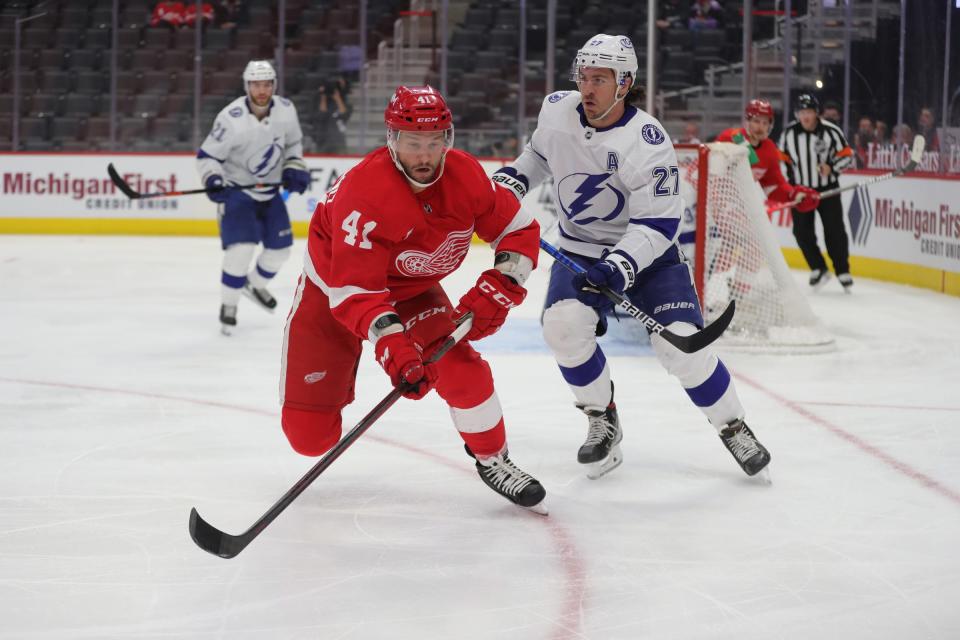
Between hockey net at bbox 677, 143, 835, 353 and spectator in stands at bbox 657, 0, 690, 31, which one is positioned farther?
spectator in stands at bbox 657, 0, 690, 31

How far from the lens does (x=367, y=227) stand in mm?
2424

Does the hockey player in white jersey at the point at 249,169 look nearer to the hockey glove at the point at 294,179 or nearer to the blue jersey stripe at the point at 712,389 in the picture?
the hockey glove at the point at 294,179

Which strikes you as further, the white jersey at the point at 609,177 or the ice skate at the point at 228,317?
the ice skate at the point at 228,317

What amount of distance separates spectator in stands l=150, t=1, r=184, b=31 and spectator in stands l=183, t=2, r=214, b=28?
5cm

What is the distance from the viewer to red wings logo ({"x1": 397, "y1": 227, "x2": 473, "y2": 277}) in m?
2.62

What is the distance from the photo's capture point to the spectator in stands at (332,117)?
10.4 meters

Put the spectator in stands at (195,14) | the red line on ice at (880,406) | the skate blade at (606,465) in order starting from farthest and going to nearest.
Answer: the spectator in stands at (195,14) → the red line on ice at (880,406) → the skate blade at (606,465)

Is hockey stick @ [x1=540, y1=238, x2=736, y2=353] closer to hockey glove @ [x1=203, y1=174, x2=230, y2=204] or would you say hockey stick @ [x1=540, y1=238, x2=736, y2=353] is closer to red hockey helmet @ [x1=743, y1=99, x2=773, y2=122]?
hockey glove @ [x1=203, y1=174, x2=230, y2=204]

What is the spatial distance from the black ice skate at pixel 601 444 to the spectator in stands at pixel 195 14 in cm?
863

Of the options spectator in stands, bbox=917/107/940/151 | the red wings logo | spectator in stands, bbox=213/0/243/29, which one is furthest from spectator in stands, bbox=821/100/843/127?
the red wings logo

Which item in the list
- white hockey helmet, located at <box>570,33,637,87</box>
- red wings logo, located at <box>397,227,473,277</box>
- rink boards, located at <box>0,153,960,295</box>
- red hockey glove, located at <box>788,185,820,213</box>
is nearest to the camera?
red wings logo, located at <box>397,227,473,277</box>

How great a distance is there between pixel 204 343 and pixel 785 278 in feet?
7.96


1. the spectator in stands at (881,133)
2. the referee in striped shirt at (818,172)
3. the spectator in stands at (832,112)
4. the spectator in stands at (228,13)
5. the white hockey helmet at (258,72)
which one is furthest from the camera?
the spectator in stands at (228,13)

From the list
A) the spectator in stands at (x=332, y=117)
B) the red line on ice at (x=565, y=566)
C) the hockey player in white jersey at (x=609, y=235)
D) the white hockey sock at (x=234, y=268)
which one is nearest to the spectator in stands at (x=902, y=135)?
the white hockey sock at (x=234, y=268)
